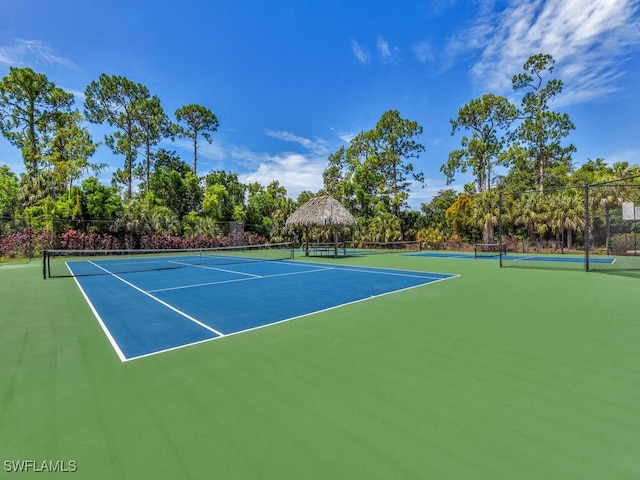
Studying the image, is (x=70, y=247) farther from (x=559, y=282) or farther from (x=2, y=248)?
(x=559, y=282)

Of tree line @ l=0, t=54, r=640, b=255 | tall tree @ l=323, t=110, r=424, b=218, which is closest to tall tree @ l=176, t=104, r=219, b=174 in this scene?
tree line @ l=0, t=54, r=640, b=255

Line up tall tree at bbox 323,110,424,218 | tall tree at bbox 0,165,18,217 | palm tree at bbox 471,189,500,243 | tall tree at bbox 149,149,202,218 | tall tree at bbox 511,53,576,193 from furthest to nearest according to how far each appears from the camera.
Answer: tall tree at bbox 323,110,424,218 < tall tree at bbox 511,53,576,193 < tall tree at bbox 149,149,202,218 < palm tree at bbox 471,189,500,243 < tall tree at bbox 0,165,18,217

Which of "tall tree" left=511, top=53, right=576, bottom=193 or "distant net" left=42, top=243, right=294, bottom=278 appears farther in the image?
"tall tree" left=511, top=53, right=576, bottom=193

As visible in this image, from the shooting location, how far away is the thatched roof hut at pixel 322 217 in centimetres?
1786

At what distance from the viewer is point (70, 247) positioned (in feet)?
59.8

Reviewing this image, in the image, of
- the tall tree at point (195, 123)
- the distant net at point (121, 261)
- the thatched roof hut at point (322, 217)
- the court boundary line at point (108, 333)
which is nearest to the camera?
the court boundary line at point (108, 333)

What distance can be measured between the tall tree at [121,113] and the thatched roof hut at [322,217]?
66.1 ft

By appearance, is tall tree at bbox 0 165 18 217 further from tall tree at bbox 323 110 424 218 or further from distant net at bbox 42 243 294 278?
tall tree at bbox 323 110 424 218

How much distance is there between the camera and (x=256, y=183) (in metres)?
37.2

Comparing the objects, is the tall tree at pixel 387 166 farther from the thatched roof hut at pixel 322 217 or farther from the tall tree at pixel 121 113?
the tall tree at pixel 121 113

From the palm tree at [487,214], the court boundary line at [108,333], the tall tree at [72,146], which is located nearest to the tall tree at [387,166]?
the palm tree at [487,214]

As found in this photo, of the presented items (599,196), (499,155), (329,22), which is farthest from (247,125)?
(599,196)

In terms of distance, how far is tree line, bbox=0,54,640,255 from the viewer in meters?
21.3

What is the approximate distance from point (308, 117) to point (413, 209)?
14253 millimetres
